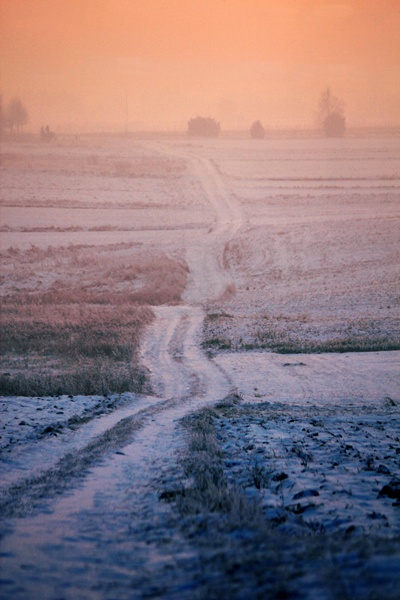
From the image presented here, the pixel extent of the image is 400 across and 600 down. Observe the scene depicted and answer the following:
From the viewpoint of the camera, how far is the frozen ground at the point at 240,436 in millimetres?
3521

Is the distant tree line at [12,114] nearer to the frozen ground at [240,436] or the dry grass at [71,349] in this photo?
the frozen ground at [240,436]

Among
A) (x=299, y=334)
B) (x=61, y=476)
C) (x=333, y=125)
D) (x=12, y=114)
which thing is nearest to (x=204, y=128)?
(x=333, y=125)

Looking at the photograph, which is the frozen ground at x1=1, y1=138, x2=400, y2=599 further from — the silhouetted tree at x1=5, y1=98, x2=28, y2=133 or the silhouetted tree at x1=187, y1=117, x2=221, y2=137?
the silhouetted tree at x1=5, y1=98, x2=28, y2=133

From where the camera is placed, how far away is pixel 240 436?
24.9ft

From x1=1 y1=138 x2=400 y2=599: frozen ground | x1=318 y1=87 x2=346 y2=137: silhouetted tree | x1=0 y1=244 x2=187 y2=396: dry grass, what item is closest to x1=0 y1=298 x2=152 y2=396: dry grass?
x1=0 y1=244 x2=187 y2=396: dry grass

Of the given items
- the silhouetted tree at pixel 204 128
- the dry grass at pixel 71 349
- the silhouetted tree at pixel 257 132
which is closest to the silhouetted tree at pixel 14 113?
the silhouetted tree at pixel 204 128

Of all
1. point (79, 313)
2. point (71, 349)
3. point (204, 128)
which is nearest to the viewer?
point (71, 349)

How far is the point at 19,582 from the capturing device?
3533 millimetres

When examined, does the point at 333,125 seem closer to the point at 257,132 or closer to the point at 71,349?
the point at 257,132

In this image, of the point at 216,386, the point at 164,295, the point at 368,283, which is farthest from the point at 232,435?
the point at 368,283

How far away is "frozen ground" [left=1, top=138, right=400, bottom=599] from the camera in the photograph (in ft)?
11.6

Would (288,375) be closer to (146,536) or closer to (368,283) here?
(146,536)

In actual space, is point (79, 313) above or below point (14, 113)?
below

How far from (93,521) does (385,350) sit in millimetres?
13315
